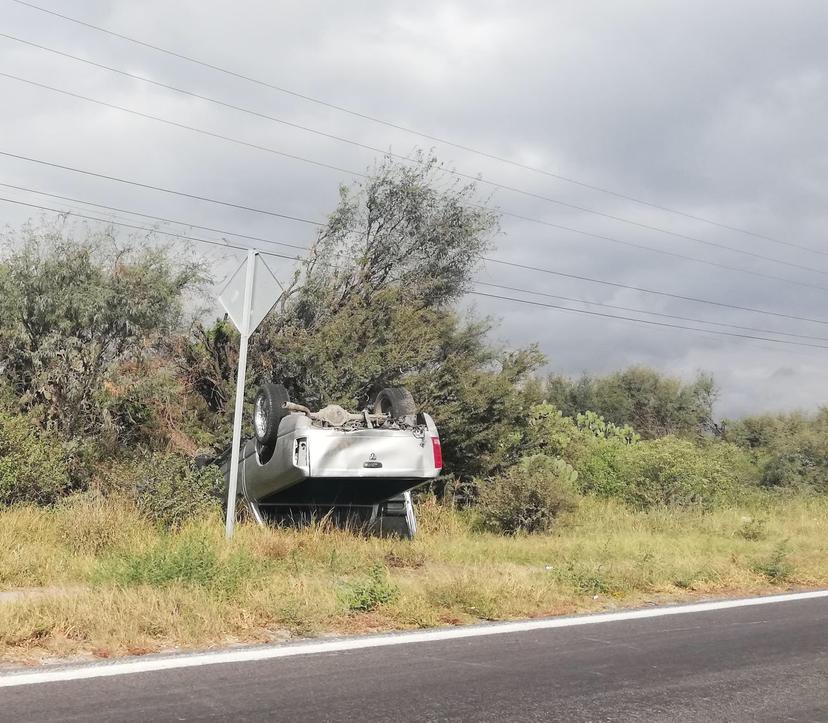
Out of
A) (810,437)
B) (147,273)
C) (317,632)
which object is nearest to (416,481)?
(317,632)

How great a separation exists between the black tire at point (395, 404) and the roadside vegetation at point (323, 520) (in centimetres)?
153

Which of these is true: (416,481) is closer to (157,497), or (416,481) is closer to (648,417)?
(157,497)

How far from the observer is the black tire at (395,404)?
9604 millimetres

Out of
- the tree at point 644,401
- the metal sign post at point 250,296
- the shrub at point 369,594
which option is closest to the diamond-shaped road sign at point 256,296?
the metal sign post at point 250,296

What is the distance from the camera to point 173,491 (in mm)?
9672

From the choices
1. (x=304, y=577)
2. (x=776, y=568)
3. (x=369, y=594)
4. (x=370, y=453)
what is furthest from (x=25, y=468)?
(x=776, y=568)

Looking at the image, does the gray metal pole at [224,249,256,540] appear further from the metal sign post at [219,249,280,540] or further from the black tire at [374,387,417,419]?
the black tire at [374,387,417,419]

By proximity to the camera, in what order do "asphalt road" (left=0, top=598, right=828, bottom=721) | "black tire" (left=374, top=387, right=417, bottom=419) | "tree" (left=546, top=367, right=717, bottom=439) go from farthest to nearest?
1. "tree" (left=546, top=367, right=717, bottom=439)
2. "black tire" (left=374, top=387, right=417, bottom=419)
3. "asphalt road" (left=0, top=598, right=828, bottom=721)

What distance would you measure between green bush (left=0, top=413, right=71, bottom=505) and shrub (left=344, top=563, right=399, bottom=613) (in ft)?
19.3

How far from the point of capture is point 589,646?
220 inches

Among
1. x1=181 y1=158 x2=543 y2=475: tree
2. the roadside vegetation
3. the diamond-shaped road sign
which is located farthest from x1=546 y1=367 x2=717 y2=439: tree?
the diamond-shaped road sign

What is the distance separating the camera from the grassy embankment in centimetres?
543

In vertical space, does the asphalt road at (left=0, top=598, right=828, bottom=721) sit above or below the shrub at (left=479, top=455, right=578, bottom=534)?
above

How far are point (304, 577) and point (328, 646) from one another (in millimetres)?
1704
